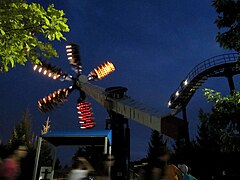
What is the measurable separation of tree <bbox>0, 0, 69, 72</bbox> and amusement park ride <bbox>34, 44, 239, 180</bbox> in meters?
6.77

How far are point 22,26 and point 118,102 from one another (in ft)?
30.3

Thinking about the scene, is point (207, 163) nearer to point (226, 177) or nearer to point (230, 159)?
point (230, 159)

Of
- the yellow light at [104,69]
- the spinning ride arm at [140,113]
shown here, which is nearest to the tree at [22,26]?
the spinning ride arm at [140,113]

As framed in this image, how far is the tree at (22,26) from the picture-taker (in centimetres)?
582

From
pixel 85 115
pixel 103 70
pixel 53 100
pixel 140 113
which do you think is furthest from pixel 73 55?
pixel 140 113

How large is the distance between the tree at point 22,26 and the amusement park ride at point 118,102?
22.2 feet

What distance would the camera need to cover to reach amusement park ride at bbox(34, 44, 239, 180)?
1221cm

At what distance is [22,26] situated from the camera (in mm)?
6250

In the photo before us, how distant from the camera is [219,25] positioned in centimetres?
1051

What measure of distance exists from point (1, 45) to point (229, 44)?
7.48 m

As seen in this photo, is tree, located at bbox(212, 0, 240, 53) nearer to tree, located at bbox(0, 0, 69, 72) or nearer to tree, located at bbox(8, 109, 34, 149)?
tree, located at bbox(0, 0, 69, 72)

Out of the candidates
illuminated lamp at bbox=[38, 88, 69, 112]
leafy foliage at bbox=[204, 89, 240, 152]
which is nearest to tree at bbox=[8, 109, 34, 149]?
illuminated lamp at bbox=[38, 88, 69, 112]

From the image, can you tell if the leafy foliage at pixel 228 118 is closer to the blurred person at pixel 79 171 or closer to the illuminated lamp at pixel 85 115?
the blurred person at pixel 79 171

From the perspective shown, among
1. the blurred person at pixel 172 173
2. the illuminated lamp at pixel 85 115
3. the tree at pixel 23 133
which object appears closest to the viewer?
the blurred person at pixel 172 173
